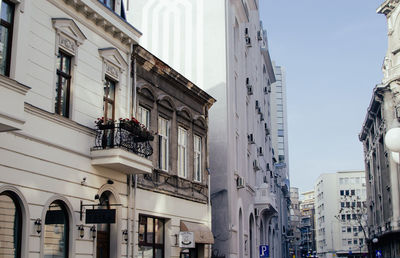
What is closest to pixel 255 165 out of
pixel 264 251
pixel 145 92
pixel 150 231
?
pixel 264 251

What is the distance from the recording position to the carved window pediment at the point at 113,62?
17.8 metres

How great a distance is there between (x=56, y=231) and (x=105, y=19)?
6.57 meters

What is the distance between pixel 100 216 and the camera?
14.9 meters

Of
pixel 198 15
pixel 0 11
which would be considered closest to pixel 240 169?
pixel 198 15

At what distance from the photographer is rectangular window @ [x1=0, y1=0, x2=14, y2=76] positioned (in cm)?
1305

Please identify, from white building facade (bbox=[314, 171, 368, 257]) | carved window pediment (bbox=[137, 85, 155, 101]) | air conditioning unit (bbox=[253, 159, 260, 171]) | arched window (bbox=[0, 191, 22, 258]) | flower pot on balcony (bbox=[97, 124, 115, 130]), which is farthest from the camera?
white building facade (bbox=[314, 171, 368, 257])

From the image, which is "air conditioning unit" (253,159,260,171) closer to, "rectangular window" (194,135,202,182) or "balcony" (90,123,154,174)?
"rectangular window" (194,135,202,182)

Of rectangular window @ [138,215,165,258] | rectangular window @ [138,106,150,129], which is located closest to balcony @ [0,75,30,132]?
rectangular window @ [138,106,150,129]

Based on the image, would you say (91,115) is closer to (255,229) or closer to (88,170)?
(88,170)

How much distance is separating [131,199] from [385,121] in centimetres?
4763

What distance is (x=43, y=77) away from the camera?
14602 mm

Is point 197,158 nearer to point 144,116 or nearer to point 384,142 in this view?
point 144,116

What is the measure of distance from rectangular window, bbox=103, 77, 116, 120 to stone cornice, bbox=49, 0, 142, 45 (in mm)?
1525

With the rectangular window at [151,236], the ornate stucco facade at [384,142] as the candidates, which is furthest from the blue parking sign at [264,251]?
the ornate stucco facade at [384,142]
